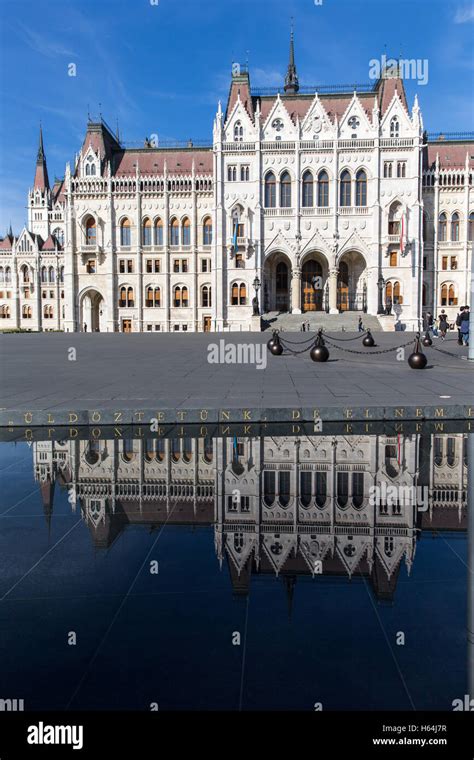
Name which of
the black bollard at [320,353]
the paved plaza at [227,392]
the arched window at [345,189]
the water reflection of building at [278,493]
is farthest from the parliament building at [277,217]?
the water reflection of building at [278,493]

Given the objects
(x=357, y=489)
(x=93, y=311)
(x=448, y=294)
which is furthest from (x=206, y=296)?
(x=357, y=489)

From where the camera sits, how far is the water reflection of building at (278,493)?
4098mm

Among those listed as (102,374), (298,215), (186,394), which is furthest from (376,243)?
(186,394)

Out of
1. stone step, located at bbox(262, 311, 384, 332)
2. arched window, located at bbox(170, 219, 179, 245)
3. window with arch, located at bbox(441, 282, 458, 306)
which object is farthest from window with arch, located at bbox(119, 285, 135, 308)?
window with arch, located at bbox(441, 282, 458, 306)

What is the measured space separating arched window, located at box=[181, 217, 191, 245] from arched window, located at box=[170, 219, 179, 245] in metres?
0.65

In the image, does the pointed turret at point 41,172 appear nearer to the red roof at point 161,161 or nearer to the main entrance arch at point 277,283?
the red roof at point 161,161

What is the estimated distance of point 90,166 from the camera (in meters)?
61.8

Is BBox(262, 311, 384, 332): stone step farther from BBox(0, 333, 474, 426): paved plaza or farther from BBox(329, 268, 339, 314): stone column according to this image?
BBox(0, 333, 474, 426): paved plaza

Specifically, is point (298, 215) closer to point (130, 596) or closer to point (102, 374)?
point (102, 374)

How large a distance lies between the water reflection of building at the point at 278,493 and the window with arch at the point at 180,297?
54282 mm

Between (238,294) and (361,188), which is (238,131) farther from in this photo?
(238,294)

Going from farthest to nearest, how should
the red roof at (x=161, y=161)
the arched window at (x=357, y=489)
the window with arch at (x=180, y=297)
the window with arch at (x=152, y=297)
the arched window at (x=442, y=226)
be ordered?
the red roof at (x=161, y=161), the window with arch at (x=152, y=297), the window with arch at (x=180, y=297), the arched window at (x=442, y=226), the arched window at (x=357, y=489)

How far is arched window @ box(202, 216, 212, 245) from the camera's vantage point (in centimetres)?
6072

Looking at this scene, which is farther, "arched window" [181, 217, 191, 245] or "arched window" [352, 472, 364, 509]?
"arched window" [181, 217, 191, 245]
